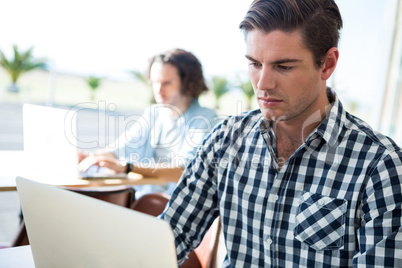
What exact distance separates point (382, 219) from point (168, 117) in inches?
69.6

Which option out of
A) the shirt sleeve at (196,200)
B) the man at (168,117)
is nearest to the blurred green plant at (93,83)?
the man at (168,117)

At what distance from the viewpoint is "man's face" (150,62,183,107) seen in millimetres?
2480

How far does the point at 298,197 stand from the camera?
1.03 m

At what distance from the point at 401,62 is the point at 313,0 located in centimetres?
332

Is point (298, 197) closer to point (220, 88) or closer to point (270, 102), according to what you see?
point (270, 102)

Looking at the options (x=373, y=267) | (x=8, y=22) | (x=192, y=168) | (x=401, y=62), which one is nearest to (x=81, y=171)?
(x=192, y=168)

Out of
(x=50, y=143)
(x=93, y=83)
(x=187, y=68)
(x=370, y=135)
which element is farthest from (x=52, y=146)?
(x=93, y=83)

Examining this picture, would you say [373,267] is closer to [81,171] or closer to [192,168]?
[192,168]

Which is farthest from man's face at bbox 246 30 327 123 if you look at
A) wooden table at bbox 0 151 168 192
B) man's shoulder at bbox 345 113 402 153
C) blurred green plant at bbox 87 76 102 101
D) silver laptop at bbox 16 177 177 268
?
blurred green plant at bbox 87 76 102 101

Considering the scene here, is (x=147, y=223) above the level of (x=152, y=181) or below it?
above

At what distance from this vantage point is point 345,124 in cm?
104

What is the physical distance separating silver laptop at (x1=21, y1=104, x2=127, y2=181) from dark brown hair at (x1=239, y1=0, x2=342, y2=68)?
105cm

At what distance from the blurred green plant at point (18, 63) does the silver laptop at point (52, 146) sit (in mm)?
5997

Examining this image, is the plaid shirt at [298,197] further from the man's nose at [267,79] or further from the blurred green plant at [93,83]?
the blurred green plant at [93,83]
